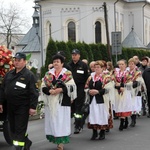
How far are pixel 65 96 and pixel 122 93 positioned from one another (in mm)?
3004

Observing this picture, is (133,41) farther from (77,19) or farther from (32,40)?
(32,40)

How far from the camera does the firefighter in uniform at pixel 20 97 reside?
23.6 ft

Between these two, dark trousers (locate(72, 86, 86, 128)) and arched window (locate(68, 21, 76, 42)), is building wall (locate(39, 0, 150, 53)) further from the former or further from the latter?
dark trousers (locate(72, 86, 86, 128))

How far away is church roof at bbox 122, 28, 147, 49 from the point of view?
165 ft

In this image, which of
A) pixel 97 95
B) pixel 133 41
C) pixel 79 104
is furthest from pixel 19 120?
pixel 133 41

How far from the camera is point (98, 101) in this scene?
9.34 m

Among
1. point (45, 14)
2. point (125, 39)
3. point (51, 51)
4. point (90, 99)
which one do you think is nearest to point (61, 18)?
point (45, 14)

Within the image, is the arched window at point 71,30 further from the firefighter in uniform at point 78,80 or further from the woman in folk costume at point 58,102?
the woman in folk costume at point 58,102

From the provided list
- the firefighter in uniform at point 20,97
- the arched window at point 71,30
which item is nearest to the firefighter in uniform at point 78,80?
the firefighter in uniform at point 20,97

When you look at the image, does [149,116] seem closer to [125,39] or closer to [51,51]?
[51,51]

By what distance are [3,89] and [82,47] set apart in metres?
26.4

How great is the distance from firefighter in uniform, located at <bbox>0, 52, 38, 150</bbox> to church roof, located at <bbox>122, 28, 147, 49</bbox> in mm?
43647

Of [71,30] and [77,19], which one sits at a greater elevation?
[77,19]

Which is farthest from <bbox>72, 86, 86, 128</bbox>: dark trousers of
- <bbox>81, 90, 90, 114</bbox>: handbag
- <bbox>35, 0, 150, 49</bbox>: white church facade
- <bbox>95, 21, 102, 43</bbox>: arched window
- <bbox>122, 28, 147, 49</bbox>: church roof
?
<bbox>122, 28, 147, 49</bbox>: church roof
